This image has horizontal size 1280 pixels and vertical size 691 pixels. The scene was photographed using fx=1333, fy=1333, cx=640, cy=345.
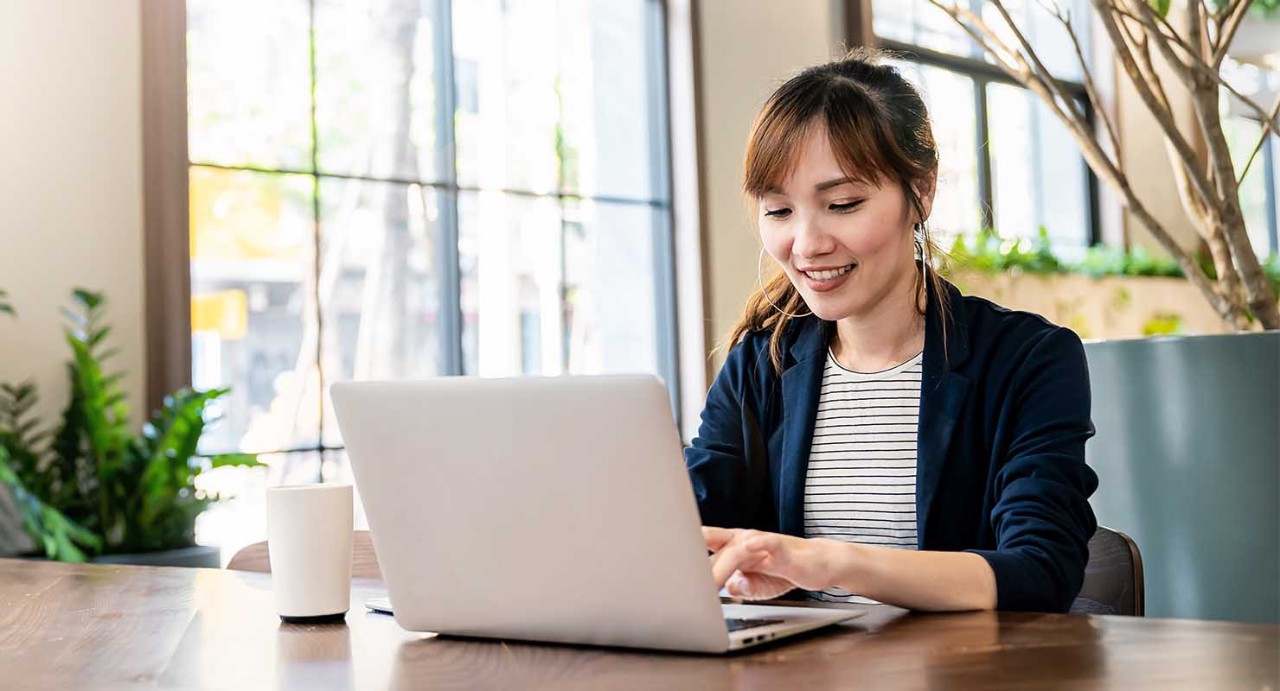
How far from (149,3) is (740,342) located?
2389 millimetres

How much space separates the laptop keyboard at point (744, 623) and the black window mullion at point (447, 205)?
11.3ft

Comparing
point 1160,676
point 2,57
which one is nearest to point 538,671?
point 1160,676

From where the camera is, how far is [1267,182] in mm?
8398

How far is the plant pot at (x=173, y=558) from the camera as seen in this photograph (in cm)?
286

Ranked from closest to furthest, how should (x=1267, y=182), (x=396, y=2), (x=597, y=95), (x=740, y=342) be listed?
(x=740, y=342), (x=396, y=2), (x=597, y=95), (x=1267, y=182)

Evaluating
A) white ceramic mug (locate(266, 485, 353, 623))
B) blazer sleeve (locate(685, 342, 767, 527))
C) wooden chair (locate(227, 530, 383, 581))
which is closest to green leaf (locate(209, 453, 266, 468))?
wooden chair (locate(227, 530, 383, 581))

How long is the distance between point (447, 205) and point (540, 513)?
3634 mm

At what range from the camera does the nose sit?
1486 mm

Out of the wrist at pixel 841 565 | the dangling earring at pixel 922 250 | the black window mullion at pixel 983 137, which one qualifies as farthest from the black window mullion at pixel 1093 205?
the wrist at pixel 841 565

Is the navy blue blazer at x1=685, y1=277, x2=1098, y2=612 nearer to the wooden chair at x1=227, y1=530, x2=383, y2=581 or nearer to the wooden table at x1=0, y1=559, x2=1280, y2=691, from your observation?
the wooden table at x1=0, y1=559, x2=1280, y2=691

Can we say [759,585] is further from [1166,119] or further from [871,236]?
[1166,119]

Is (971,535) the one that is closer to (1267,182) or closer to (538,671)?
(538,671)

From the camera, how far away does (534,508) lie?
0.92 metres

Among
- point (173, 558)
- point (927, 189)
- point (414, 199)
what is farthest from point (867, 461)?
point (414, 199)
